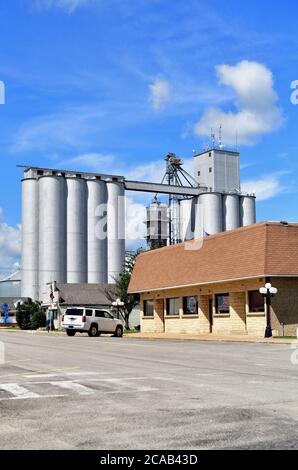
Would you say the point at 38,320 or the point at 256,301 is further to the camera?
the point at 38,320

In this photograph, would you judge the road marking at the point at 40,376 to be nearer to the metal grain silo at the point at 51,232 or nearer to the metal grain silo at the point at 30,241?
the metal grain silo at the point at 51,232

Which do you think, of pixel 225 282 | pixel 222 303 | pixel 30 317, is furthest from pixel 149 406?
pixel 30 317

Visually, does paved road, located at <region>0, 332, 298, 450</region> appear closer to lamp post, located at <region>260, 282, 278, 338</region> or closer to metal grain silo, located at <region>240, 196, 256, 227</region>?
lamp post, located at <region>260, 282, 278, 338</region>

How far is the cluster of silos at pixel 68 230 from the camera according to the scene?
83438 millimetres

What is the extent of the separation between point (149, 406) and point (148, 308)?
40.7 meters

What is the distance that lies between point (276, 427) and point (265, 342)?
2218 cm

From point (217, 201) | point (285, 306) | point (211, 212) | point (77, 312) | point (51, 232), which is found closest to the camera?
point (285, 306)

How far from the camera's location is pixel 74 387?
39.7 feet

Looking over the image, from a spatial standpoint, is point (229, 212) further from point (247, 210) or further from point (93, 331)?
point (93, 331)

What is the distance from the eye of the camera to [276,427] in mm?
7738

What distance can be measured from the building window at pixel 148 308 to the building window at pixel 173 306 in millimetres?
2574
